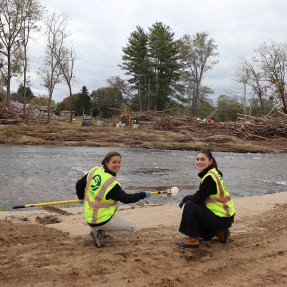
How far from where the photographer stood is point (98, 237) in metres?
4.58

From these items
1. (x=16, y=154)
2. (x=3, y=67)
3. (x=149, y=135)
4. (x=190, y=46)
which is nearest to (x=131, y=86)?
(x=190, y=46)

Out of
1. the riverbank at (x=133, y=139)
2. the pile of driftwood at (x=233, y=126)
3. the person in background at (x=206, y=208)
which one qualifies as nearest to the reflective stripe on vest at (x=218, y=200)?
the person in background at (x=206, y=208)

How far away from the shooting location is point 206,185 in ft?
15.1

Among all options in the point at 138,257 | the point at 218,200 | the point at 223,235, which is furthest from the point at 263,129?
the point at 138,257

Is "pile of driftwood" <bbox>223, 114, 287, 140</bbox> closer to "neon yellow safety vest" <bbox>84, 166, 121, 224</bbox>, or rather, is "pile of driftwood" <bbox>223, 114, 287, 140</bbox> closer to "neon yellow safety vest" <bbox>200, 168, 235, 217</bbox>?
"neon yellow safety vest" <bbox>200, 168, 235, 217</bbox>

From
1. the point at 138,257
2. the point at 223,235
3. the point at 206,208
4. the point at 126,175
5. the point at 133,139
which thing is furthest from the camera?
the point at 133,139

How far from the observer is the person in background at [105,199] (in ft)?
14.8

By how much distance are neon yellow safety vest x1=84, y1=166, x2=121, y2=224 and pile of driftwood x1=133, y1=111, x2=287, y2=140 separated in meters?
24.4

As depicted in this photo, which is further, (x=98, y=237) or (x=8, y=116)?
(x=8, y=116)

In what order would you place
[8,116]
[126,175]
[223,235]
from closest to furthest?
[223,235], [126,175], [8,116]

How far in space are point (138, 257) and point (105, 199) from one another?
79cm

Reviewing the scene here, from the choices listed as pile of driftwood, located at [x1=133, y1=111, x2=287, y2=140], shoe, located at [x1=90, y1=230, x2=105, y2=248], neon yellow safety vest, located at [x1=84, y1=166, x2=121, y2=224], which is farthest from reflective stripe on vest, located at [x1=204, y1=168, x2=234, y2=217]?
pile of driftwood, located at [x1=133, y1=111, x2=287, y2=140]

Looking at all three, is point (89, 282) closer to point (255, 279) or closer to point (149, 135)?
point (255, 279)

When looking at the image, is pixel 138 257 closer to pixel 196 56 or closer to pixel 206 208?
pixel 206 208
